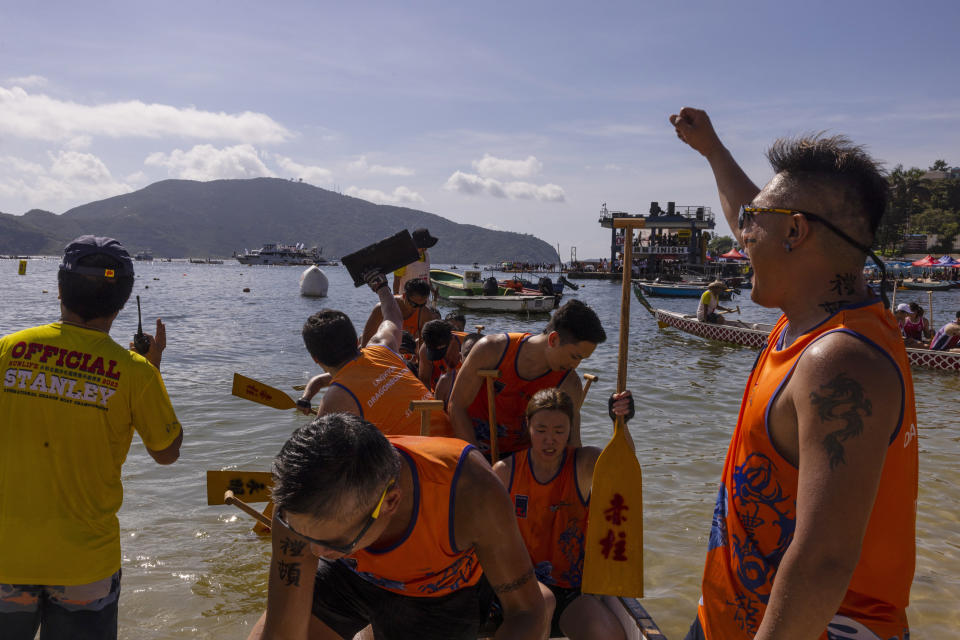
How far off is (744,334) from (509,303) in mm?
13750

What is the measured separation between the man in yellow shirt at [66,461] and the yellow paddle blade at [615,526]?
228 cm

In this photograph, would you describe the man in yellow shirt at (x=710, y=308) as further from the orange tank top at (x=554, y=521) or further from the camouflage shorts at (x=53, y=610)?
the camouflage shorts at (x=53, y=610)

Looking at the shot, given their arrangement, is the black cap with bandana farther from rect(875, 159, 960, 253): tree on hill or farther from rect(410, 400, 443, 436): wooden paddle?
rect(875, 159, 960, 253): tree on hill

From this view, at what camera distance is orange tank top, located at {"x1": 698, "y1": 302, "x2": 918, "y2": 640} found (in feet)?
4.83

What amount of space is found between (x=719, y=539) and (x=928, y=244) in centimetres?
9423

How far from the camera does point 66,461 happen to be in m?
2.47

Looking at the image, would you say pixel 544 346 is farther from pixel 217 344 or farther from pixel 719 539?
pixel 217 344

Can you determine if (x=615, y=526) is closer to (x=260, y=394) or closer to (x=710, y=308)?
(x=260, y=394)

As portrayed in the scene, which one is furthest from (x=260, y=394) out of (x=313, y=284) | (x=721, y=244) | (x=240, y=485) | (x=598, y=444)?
(x=721, y=244)

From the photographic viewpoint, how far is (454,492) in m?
2.10

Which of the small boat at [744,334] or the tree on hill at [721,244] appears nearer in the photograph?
the small boat at [744,334]

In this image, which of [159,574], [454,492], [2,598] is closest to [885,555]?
[454,492]

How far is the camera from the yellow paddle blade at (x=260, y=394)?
6.24 metres

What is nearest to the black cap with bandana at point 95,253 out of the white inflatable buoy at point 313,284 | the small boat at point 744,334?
the small boat at point 744,334
